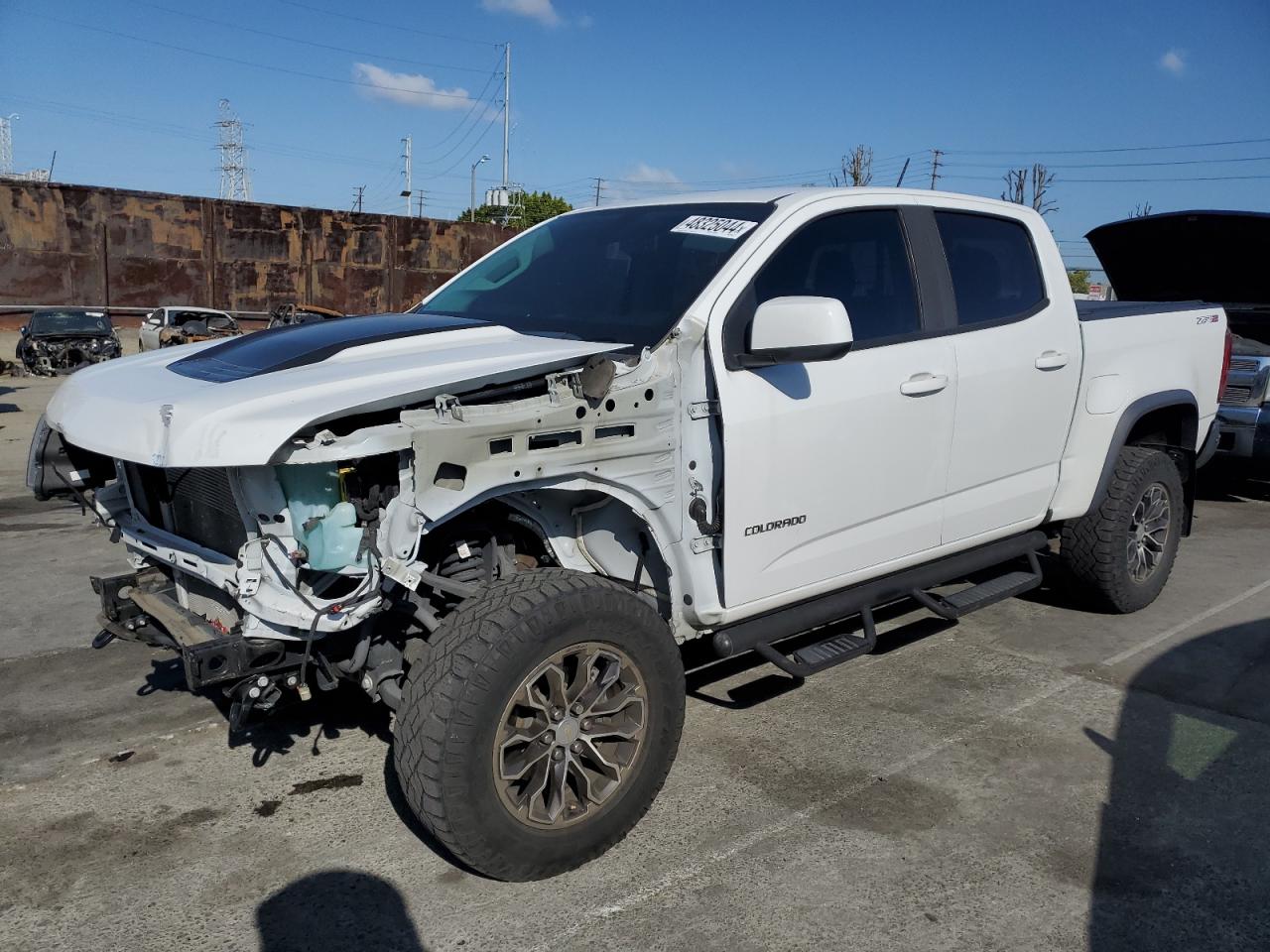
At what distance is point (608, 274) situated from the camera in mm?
3971

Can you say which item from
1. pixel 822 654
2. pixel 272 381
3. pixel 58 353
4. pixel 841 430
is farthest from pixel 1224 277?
pixel 58 353

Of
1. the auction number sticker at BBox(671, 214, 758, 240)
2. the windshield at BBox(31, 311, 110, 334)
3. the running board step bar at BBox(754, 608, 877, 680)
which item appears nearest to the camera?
the running board step bar at BBox(754, 608, 877, 680)

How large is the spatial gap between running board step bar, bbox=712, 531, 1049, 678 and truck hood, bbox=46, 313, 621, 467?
1.13 meters

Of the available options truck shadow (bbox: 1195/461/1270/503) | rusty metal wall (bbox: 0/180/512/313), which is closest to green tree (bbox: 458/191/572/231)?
rusty metal wall (bbox: 0/180/512/313)

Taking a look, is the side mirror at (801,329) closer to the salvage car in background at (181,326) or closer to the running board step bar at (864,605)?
the running board step bar at (864,605)

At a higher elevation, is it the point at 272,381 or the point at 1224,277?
the point at 1224,277

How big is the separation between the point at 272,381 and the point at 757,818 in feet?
6.76

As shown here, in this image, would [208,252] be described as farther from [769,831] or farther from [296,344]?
[769,831]

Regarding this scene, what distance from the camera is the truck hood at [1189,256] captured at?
7.55 metres

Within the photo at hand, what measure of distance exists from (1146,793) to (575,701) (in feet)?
6.89

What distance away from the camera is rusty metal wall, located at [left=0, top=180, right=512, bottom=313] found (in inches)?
975

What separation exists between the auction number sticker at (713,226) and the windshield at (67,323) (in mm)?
21051

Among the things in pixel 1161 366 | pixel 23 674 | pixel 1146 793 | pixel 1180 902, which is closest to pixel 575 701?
pixel 1180 902

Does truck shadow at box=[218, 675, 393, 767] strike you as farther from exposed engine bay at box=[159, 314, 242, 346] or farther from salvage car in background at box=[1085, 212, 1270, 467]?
exposed engine bay at box=[159, 314, 242, 346]
